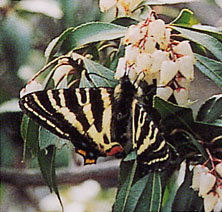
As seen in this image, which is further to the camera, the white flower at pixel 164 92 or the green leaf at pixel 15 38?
the green leaf at pixel 15 38

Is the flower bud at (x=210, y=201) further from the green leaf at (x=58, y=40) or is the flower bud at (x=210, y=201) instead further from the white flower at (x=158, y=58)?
the green leaf at (x=58, y=40)

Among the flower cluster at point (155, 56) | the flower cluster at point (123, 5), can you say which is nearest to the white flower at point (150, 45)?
the flower cluster at point (155, 56)

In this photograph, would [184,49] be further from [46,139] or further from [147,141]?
[46,139]

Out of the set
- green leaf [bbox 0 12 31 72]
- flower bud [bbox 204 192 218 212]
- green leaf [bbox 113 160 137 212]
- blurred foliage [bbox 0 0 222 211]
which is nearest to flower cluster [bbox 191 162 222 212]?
flower bud [bbox 204 192 218 212]

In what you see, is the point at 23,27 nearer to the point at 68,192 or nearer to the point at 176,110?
the point at 68,192

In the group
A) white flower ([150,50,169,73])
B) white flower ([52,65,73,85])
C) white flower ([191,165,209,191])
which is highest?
white flower ([150,50,169,73])

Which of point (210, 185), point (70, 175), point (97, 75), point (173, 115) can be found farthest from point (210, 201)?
point (70, 175)

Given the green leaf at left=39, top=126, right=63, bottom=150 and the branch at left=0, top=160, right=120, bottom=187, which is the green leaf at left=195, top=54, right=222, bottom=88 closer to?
the green leaf at left=39, top=126, right=63, bottom=150
